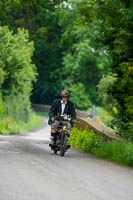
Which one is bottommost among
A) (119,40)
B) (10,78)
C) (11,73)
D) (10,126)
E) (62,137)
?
(10,126)

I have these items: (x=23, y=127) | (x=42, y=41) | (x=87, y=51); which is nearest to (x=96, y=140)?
(x=23, y=127)

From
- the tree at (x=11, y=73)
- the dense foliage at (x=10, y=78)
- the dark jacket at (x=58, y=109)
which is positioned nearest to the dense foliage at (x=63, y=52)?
the tree at (x=11, y=73)

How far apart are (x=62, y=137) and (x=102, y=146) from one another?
1.34 metres

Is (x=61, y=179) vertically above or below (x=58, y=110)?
below

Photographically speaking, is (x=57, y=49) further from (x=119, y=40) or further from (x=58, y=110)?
(x=58, y=110)

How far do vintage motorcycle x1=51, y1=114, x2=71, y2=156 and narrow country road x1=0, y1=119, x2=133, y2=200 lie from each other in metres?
0.75

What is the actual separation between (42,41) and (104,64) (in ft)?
30.3

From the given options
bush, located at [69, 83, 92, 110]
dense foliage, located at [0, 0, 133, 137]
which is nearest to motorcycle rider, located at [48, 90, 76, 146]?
dense foliage, located at [0, 0, 133, 137]

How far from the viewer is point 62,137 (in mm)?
15914

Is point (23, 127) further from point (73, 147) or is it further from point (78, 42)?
point (78, 42)

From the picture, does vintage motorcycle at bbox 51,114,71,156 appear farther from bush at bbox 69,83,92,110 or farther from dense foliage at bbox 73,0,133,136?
bush at bbox 69,83,92,110

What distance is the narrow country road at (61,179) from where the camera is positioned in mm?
8836

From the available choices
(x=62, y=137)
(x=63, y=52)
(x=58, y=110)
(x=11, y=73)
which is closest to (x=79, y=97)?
(x=63, y=52)

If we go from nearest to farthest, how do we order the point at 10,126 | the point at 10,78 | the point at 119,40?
the point at 119,40 → the point at 10,126 → the point at 10,78
